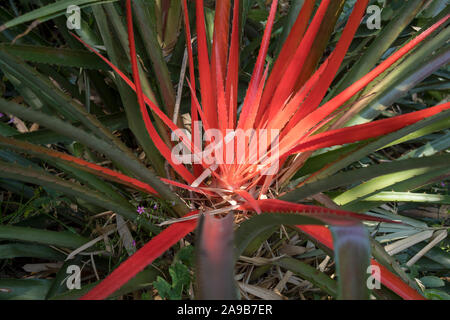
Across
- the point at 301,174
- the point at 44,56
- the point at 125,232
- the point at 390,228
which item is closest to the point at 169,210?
the point at 125,232

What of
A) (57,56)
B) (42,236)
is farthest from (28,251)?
(57,56)

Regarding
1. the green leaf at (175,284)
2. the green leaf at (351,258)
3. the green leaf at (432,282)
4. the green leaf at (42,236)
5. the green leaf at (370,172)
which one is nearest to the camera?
the green leaf at (351,258)

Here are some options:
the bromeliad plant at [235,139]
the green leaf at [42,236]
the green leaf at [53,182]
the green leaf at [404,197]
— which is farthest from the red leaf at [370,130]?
the green leaf at [42,236]

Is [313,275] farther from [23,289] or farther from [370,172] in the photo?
[23,289]

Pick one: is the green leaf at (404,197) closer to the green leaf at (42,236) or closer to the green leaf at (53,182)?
the green leaf at (53,182)

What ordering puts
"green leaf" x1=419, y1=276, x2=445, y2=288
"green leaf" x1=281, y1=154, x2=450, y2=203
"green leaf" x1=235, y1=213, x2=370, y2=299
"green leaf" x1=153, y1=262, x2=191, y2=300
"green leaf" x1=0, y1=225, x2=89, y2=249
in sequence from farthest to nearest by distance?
"green leaf" x1=419, y1=276, x2=445, y2=288
"green leaf" x1=0, y1=225, x2=89, y2=249
"green leaf" x1=153, y1=262, x2=191, y2=300
"green leaf" x1=281, y1=154, x2=450, y2=203
"green leaf" x1=235, y1=213, x2=370, y2=299

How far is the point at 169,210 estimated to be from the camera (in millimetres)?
752

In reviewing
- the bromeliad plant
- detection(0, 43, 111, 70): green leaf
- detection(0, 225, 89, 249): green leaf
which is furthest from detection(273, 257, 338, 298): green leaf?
detection(0, 43, 111, 70): green leaf

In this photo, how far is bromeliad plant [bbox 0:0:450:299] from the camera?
0.55 meters

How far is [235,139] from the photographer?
703 mm

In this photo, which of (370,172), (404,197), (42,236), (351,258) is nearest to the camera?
(351,258)

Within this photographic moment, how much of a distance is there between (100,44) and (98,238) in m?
0.42

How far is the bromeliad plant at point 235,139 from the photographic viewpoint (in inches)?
21.7

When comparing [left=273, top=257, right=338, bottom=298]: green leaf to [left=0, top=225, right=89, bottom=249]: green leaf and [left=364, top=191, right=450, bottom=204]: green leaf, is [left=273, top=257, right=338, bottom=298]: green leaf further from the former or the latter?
[left=0, top=225, right=89, bottom=249]: green leaf
